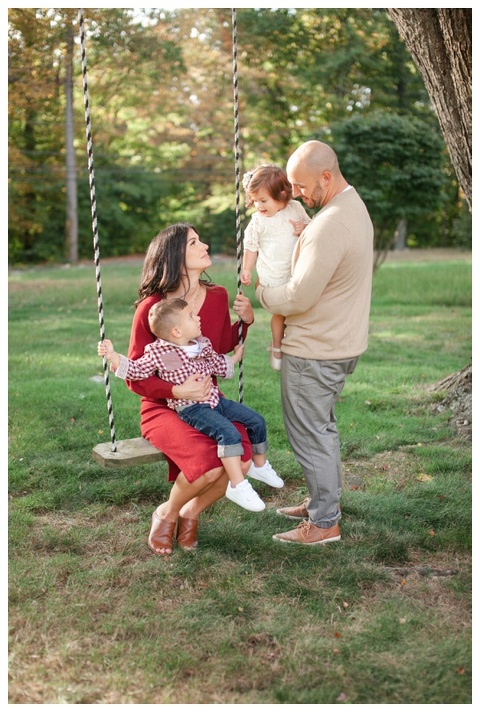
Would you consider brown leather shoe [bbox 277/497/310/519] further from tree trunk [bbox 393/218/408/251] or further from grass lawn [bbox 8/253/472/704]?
tree trunk [bbox 393/218/408/251]

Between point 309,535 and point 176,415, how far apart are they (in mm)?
928

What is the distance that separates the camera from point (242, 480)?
355cm

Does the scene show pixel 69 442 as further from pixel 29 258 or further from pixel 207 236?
pixel 207 236

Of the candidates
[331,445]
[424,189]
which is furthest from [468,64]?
[424,189]

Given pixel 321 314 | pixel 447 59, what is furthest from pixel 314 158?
pixel 447 59

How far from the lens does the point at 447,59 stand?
14.1 feet

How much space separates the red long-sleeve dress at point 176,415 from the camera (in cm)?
352

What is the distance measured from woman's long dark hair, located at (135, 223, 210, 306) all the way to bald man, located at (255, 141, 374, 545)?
1.32ft

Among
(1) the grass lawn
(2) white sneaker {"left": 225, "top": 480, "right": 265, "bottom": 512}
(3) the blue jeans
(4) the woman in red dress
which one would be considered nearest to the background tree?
(1) the grass lawn

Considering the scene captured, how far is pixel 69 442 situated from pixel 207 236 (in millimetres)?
23757

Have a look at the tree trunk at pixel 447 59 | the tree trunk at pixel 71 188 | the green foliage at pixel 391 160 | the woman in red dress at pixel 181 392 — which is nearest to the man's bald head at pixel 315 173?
the woman in red dress at pixel 181 392

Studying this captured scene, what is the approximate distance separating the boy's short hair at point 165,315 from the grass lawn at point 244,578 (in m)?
1.12

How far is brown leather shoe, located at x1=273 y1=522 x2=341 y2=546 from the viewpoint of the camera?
A: 3.89 meters

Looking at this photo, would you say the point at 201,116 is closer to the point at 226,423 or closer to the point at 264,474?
the point at 264,474
